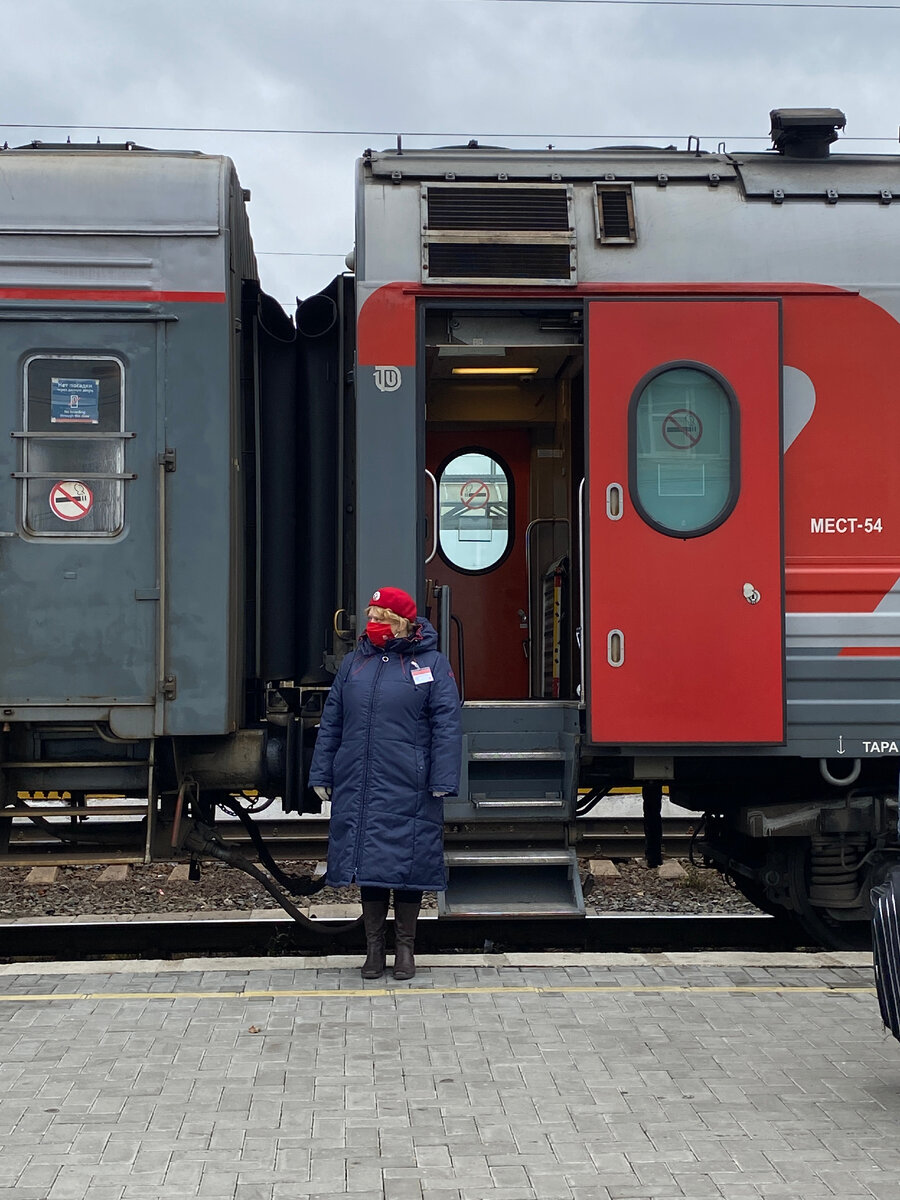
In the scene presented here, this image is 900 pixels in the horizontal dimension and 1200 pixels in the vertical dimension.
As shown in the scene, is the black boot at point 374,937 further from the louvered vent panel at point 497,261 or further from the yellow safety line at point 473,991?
the louvered vent panel at point 497,261

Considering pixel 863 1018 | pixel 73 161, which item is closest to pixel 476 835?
pixel 863 1018

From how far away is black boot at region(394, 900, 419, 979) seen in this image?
5.88 meters

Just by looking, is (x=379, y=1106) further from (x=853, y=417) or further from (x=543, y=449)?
(x=543, y=449)

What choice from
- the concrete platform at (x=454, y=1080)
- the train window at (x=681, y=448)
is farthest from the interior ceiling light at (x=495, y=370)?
the concrete platform at (x=454, y=1080)

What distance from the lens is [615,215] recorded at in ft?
21.7

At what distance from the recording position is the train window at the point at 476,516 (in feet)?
26.9

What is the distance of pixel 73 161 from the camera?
6.72 meters

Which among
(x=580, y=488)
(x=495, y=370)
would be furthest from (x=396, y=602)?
(x=495, y=370)

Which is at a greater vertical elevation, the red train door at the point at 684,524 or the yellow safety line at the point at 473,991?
the red train door at the point at 684,524

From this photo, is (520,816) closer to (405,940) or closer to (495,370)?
(405,940)

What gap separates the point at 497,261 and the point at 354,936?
4.02 meters

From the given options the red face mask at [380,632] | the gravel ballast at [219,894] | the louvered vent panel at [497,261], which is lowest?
the gravel ballast at [219,894]

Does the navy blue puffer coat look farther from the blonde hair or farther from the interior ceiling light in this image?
the interior ceiling light

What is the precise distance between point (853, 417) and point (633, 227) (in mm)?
1515
